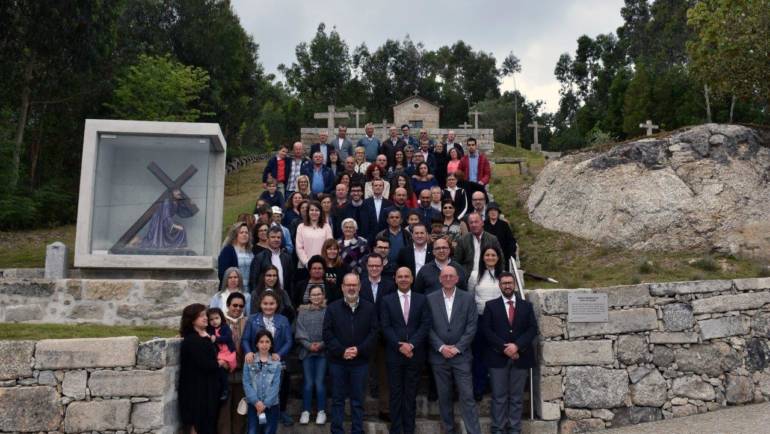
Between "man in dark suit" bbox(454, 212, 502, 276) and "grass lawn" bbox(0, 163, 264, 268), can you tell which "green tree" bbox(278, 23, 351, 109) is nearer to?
"grass lawn" bbox(0, 163, 264, 268)

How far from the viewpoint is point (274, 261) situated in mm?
7660

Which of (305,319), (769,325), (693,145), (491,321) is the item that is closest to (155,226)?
(305,319)

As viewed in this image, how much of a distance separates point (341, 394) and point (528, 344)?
1867mm

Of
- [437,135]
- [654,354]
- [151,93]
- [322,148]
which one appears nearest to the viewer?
[654,354]

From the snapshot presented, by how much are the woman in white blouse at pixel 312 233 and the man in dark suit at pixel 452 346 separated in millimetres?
1962

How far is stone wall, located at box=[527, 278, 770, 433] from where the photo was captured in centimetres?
692

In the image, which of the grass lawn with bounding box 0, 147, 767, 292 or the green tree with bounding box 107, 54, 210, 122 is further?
the green tree with bounding box 107, 54, 210, 122

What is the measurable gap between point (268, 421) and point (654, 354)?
401cm

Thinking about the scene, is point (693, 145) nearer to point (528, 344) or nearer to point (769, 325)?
point (769, 325)

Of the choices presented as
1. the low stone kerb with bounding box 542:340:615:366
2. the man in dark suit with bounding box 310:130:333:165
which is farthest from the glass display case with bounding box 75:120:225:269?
the low stone kerb with bounding box 542:340:615:366

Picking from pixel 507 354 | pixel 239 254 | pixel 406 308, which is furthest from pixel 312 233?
pixel 507 354

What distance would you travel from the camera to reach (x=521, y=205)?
14.1 meters

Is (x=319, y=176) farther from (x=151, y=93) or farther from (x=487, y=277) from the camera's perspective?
(x=151, y=93)

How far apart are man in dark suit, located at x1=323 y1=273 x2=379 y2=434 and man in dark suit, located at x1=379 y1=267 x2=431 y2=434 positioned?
0.57ft
